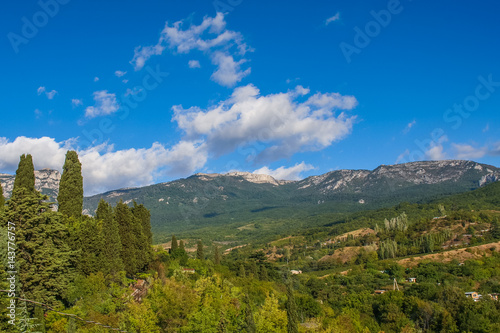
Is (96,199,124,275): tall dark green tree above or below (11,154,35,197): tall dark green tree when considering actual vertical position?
below

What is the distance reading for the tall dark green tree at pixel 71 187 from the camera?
1704 inches

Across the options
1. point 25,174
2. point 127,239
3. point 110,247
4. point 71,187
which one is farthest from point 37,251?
point 127,239

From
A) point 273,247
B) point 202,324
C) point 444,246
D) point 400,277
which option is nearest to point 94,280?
point 202,324

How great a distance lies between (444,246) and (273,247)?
84804 mm

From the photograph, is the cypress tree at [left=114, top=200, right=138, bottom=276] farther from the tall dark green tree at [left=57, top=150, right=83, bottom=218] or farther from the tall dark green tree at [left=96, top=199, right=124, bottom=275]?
the tall dark green tree at [left=57, top=150, right=83, bottom=218]

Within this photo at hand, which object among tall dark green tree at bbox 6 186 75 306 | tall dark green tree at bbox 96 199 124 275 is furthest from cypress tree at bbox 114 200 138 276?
tall dark green tree at bbox 6 186 75 306

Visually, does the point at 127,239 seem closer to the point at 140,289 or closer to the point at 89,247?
the point at 140,289

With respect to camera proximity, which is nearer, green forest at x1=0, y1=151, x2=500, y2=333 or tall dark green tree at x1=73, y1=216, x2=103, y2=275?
green forest at x1=0, y1=151, x2=500, y2=333

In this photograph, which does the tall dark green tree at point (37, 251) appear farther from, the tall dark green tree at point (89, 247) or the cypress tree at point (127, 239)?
the cypress tree at point (127, 239)

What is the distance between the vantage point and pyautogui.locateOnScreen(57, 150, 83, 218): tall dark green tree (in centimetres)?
4328

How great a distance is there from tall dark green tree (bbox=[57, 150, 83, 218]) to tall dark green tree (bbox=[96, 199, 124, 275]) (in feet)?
11.8

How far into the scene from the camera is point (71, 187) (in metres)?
44.0

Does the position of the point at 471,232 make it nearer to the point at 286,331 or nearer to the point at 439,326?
the point at 439,326

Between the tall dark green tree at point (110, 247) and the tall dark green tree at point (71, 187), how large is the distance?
3.60 metres
